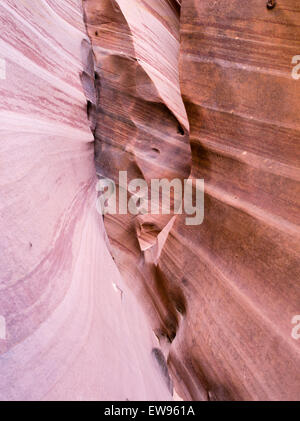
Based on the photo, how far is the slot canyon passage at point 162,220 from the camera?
3.20 feet

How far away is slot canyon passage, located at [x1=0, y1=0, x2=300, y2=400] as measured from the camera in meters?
0.98

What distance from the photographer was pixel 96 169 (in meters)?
2.25

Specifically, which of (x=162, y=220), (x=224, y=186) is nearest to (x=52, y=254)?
(x=224, y=186)

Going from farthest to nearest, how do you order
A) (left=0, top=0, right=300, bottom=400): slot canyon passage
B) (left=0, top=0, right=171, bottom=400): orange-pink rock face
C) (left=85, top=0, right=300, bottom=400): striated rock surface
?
(left=85, top=0, right=300, bottom=400): striated rock surface, (left=0, top=0, right=300, bottom=400): slot canyon passage, (left=0, top=0, right=171, bottom=400): orange-pink rock face

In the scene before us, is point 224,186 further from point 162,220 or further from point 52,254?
point 52,254

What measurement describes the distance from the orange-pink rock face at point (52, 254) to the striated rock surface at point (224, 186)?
301 mm

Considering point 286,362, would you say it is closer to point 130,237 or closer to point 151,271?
point 151,271

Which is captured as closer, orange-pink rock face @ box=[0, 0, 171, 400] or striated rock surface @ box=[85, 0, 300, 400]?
orange-pink rock face @ box=[0, 0, 171, 400]

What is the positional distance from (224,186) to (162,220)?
70 centimetres

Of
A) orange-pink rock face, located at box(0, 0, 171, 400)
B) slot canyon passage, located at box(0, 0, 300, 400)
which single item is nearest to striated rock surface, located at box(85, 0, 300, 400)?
slot canyon passage, located at box(0, 0, 300, 400)

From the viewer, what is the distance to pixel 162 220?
205 centimetres

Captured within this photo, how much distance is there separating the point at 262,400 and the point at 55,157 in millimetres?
1493

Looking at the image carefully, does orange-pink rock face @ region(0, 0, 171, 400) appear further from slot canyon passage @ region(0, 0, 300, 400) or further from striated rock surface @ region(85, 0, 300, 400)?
striated rock surface @ region(85, 0, 300, 400)
